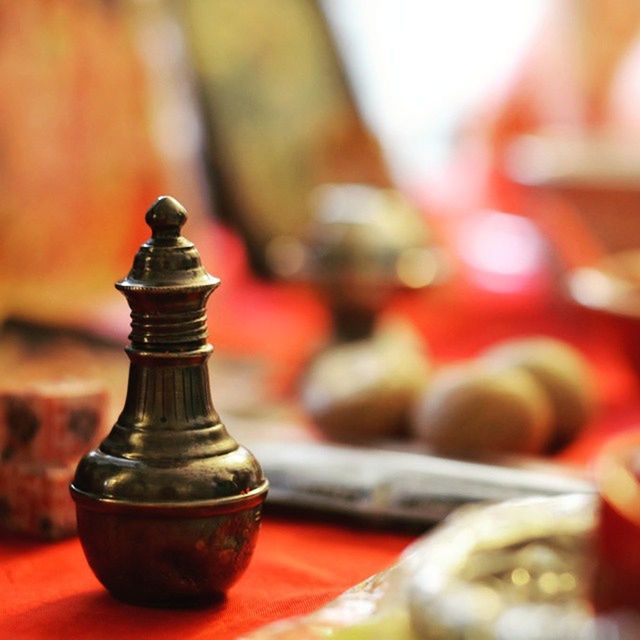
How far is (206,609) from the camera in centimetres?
54

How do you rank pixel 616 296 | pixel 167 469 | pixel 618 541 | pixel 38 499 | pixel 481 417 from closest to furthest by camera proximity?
pixel 618 541
pixel 167 469
pixel 38 499
pixel 481 417
pixel 616 296

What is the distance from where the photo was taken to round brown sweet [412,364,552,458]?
84 cm

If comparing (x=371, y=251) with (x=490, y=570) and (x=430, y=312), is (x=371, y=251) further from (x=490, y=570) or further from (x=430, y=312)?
(x=490, y=570)

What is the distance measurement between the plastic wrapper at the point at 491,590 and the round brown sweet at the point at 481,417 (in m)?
0.29

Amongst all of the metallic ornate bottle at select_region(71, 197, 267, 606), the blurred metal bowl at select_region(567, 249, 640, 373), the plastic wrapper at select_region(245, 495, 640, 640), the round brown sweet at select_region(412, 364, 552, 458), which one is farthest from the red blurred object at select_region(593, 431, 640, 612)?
the blurred metal bowl at select_region(567, 249, 640, 373)

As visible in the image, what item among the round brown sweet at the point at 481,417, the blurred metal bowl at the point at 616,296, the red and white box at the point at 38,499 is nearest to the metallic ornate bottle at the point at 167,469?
the red and white box at the point at 38,499

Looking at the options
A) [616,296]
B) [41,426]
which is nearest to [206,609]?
[41,426]

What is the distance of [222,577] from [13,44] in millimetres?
626

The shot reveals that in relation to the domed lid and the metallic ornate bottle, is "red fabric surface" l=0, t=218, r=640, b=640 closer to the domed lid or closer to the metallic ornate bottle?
the metallic ornate bottle

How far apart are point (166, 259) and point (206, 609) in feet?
0.49

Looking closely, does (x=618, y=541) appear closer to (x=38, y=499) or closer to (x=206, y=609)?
(x=206, y=609)

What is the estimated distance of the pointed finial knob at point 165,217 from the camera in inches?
20.4

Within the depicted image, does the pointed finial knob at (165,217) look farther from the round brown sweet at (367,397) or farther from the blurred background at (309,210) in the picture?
the round brown sweet at (367,397)

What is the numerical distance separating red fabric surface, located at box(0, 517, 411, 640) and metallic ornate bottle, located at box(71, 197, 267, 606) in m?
0.01
